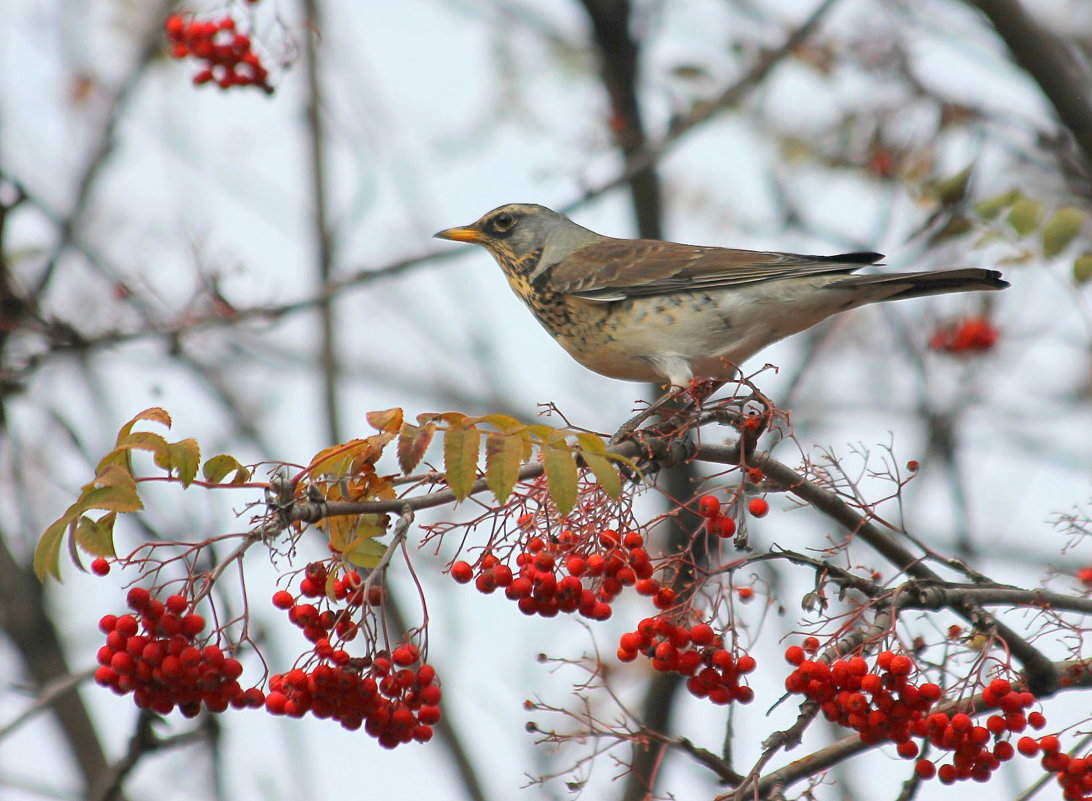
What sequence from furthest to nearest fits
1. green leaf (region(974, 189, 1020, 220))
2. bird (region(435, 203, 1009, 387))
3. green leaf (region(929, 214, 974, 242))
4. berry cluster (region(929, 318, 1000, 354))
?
berry cluster (region(929, 318, 1000, 354))
bird (region(435, 203, 1009, 387))
green leaf (region(929, 214, 974, 242))
green leaf (region(974, 189, 1020, 220))

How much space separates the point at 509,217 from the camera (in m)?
6.74

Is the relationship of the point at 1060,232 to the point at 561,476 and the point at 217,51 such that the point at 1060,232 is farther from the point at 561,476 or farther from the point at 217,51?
the point at 217,51

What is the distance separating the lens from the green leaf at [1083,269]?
394 cm

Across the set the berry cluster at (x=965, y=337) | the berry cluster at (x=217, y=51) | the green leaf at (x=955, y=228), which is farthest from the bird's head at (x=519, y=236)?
the berry cluster at (x=965, y=337)

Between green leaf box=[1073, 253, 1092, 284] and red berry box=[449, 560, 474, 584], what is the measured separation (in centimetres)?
246

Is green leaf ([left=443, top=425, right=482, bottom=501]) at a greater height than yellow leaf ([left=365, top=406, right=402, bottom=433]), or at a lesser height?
lesser

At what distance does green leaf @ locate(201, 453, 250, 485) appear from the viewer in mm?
2674

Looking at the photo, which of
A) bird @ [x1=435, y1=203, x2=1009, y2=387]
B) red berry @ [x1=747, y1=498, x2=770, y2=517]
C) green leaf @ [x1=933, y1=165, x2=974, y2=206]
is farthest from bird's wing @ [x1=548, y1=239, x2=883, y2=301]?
red berry @ [x1=747, y1=498, x2=770, y2=517]

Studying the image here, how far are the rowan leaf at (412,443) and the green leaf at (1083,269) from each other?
2541mm

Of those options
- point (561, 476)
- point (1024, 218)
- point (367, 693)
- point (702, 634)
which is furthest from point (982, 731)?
point (1024, 218)

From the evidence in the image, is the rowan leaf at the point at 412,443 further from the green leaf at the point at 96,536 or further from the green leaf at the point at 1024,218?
the green leaf at the point at 1024,218

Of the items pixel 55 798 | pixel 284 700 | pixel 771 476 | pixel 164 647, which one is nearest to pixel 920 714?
pixel 771 476

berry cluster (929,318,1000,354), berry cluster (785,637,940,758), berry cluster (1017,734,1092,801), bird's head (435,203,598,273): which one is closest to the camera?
berry cluster (785,637,940,758)

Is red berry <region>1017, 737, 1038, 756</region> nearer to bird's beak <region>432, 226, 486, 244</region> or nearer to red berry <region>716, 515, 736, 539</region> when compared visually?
red berry <region>716, 515, 736, 539</region>
